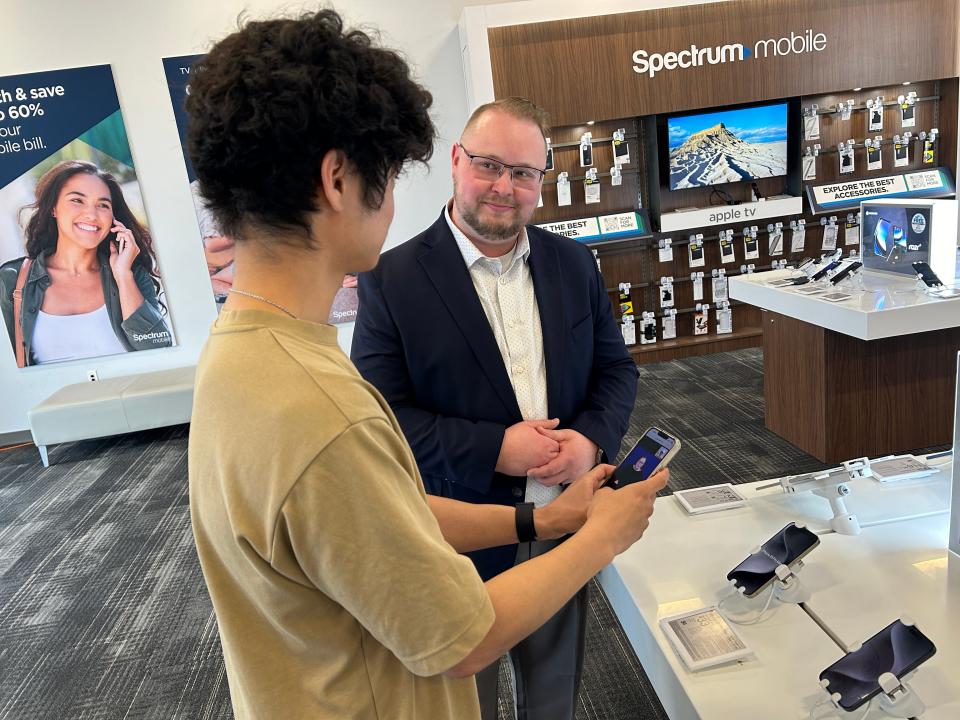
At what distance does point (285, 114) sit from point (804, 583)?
1.27 m

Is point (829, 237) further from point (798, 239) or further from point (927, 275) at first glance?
point (927, 275)

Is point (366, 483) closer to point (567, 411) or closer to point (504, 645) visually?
point (504, 645)

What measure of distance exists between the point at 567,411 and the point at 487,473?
271 millimetres

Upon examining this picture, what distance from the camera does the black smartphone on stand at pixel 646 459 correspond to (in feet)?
4.17

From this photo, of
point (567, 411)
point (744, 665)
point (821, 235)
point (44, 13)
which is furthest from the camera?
point (821, 235)

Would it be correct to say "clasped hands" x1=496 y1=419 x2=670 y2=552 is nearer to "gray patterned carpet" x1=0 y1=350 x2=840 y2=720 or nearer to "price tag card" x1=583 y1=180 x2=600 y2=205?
"gray patterned carpet" x1=0 y1=350 x2=840 y2=720

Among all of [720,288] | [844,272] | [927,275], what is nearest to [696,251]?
[720,288]

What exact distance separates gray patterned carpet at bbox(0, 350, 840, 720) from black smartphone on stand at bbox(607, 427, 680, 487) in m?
1.24

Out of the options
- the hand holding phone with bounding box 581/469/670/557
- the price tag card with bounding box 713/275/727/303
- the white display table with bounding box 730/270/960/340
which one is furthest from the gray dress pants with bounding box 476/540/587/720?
the price tag card with bounding box 713/275/727/303

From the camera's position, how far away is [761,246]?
6090mm

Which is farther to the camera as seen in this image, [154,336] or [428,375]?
[154,336]

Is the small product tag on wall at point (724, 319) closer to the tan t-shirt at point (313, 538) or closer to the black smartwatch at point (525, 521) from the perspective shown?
the black smartwatch at point (525, 521)

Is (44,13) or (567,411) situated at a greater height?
(44,13)

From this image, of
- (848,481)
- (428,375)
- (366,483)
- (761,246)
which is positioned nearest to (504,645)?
(366,483)
